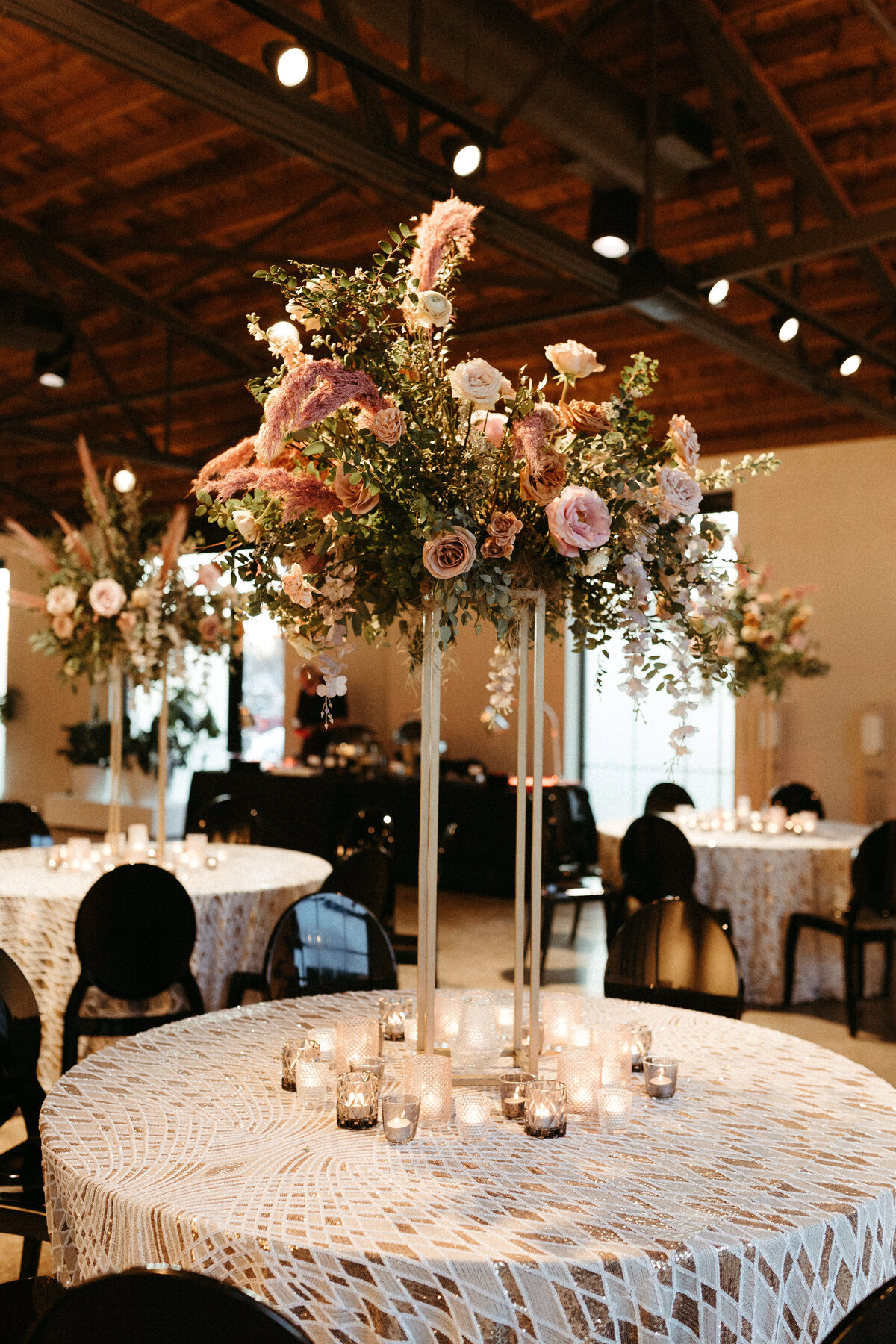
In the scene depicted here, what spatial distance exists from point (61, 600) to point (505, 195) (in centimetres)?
430

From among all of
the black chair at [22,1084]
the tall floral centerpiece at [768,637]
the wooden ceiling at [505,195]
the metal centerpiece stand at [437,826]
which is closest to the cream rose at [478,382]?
the metal centerpiece stand at [437,826]

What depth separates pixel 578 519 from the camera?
1.96 m

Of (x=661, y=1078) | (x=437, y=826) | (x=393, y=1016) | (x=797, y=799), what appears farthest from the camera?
(x=797, y=799)

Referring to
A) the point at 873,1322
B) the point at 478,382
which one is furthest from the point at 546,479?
the point at 873,1322

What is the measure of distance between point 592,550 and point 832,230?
12.0 ft

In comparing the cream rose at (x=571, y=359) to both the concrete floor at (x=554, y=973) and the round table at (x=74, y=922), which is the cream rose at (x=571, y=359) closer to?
the round table at (x=74, y=922)

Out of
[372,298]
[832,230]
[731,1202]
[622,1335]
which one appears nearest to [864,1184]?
[731,1202]

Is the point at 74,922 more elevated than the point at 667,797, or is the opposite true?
the point at 667,797

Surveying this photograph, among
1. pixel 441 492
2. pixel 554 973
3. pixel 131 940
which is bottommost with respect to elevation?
pixel 554 973

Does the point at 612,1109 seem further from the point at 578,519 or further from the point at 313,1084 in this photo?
the point at 578,519

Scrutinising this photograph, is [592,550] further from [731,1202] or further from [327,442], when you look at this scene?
[731,1202]

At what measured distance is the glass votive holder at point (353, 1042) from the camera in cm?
212

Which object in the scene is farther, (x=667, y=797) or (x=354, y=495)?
(x=667, y=797)

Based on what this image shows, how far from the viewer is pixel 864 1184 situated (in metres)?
1.68
